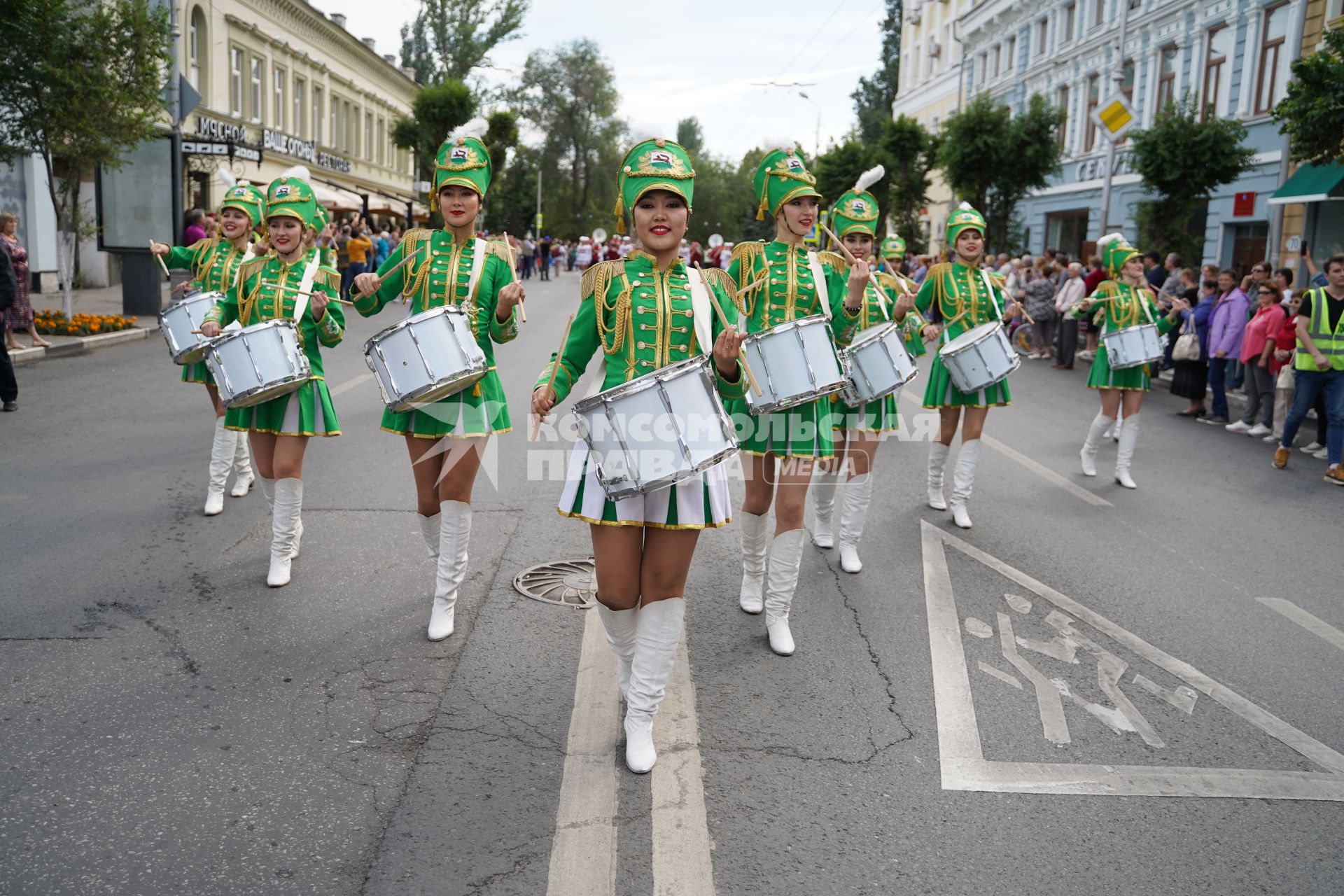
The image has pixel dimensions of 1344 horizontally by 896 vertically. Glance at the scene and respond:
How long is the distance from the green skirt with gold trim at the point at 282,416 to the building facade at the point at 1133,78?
1519 cm

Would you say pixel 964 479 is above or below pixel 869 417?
below

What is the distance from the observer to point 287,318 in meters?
6.24

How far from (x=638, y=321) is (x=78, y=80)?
50.2 ft

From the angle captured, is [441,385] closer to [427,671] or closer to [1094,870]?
[427,671]

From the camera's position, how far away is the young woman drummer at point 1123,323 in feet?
31.8

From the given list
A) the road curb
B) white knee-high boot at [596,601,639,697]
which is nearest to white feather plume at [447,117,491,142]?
white knee-high boot at [596,601,639,697]

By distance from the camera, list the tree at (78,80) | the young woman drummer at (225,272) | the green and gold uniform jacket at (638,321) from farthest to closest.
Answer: the tree at (78,80)
the young woman drummer at (225,272)
the green and gold uniform jacket at (638,321)

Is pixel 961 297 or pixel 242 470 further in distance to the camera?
pixel 242 470

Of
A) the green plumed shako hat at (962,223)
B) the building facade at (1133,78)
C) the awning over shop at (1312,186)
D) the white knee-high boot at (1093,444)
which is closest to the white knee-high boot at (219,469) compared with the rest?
the green plumed shako hat at (962,223)

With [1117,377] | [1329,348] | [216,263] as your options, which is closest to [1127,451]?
[1117,377]

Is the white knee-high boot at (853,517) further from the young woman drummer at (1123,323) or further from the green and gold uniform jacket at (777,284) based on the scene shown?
the young woman drummer at (1123,323)

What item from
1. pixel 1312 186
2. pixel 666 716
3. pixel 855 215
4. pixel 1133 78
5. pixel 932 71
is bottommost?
pixel 666 716

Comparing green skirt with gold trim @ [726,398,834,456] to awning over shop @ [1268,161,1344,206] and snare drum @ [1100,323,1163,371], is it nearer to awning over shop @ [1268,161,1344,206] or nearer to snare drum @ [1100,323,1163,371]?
snare drum @ [1100,323,1163,371]

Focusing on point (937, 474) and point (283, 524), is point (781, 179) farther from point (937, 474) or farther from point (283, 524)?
point (937, 474)
